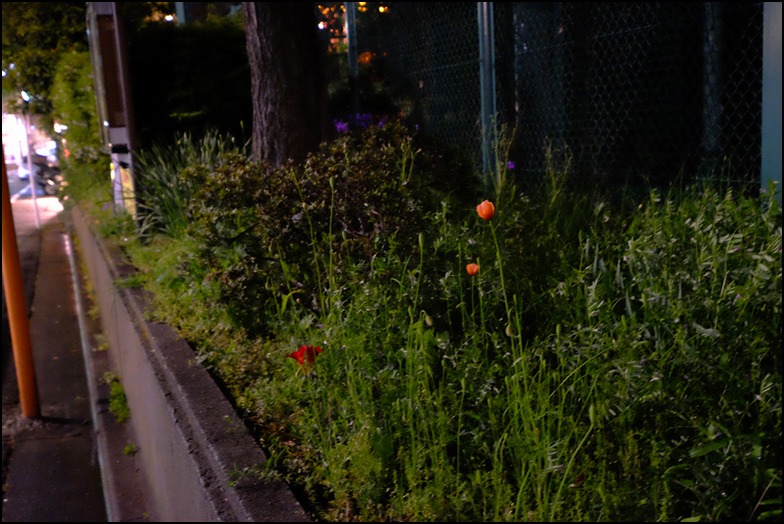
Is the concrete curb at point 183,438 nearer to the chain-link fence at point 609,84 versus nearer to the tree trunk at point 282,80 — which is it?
the tree trunk at point 282,80

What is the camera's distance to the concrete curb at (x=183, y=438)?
259cm

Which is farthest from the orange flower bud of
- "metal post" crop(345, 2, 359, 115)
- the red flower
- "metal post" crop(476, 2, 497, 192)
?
"metal post" crop(345, 2, 359, 115)

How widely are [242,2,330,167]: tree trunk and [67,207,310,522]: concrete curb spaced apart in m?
1.45

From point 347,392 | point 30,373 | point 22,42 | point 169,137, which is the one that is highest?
point 22,42

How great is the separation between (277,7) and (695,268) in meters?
4.02

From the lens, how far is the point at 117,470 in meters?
4.85

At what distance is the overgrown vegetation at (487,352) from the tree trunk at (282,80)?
177 centimetres

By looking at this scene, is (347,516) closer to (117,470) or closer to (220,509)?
(220,509)

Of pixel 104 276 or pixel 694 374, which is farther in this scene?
pixel 104 276

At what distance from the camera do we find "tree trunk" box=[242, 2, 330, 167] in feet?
19.7

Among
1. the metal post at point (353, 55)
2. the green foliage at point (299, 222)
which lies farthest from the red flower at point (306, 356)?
the metal post at point (353, 55)

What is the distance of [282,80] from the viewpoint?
20.0 ft

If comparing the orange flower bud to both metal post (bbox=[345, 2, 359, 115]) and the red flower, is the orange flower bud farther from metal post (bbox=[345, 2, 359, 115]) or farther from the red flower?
metal post (bbox=[345, 2, 359, 115])

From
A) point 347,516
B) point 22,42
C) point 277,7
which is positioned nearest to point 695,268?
point 347,516
